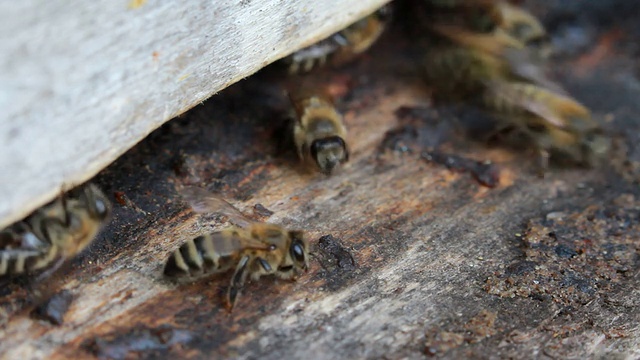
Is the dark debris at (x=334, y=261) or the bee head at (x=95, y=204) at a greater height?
the bee head at (x=95, y=204)

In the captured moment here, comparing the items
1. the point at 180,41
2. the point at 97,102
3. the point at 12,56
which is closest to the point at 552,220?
the point at 180,41

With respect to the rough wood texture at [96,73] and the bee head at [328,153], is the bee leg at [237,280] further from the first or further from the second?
the bee head at [328,153]

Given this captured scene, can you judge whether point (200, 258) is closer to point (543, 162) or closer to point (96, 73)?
point (96, 73)

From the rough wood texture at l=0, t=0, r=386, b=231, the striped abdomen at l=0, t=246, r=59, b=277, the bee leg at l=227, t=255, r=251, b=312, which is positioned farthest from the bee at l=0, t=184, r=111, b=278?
the bee leg at l=227, t=255, r=251, b=312

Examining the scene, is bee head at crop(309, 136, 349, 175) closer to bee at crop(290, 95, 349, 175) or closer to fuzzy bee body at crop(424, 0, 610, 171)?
bee at crop(290, 95, 349, 175)

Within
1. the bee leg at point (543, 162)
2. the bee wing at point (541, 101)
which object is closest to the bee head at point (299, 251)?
the bee leg at point (543, 162)

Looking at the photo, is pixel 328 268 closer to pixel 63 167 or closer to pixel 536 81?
pixel 63 167

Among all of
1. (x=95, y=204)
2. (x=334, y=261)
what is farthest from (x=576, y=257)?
(x=95, y=204)
